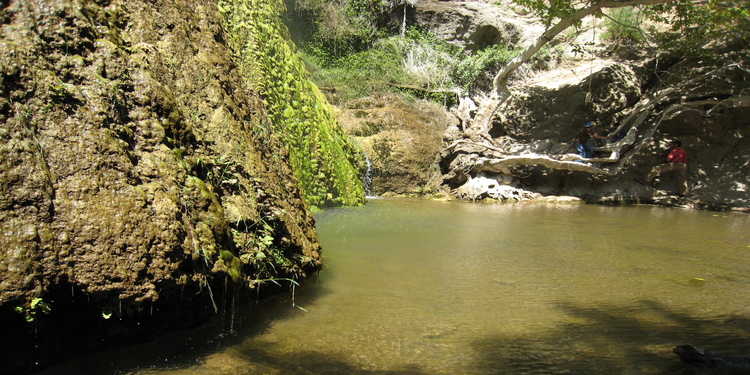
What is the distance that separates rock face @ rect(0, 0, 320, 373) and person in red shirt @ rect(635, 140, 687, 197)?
10.2m

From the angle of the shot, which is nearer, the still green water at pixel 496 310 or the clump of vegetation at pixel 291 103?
the still green water at pixel 496 310

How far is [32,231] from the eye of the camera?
1907 millimetres

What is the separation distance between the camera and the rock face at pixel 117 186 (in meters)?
1.94

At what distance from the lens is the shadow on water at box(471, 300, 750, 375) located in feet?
6.81

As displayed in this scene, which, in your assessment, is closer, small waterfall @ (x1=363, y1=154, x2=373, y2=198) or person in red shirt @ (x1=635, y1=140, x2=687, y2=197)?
person in red shirt @ (x1=635, y1=140, x2=687, y2=197)

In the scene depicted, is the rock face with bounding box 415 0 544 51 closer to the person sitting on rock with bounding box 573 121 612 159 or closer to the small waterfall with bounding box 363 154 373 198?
the person sitting on rock with bounding box 573 121 612 159

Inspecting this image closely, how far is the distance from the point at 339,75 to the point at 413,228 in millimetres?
10553

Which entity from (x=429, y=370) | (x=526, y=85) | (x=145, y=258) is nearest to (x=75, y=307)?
(x=145, y=258)

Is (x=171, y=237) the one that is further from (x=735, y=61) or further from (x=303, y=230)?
(x=735, y=61)

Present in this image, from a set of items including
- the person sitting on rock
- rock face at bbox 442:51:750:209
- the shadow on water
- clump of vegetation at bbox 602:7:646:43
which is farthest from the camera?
clump of vegetation at bbox 602:7:646:43

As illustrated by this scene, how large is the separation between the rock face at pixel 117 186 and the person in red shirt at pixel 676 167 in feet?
33.5

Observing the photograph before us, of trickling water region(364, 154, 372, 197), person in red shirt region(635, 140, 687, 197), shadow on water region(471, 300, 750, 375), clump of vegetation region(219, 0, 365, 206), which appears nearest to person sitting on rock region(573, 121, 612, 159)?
person in red shirt region(635, 140, 687, 197)

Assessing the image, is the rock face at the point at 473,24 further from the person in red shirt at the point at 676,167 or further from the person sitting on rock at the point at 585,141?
the person in red shirt at the point at 676,167

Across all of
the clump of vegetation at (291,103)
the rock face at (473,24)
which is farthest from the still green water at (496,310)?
the rock face at (473,24)
